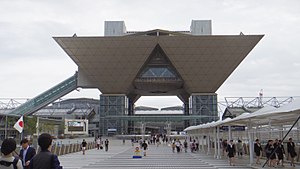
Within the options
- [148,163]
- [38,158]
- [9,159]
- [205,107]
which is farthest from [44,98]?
[38,158]

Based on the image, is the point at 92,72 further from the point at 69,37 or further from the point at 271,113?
the point at 271,113

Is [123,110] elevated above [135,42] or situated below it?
below

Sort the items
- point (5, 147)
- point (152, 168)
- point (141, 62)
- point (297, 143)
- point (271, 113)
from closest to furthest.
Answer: point (5, 147), point (271, 113), point (152, 168), point (297, 143), point (141, 62)

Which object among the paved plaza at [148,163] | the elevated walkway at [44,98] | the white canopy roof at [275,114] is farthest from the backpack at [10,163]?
the elevated walkway at [44,98]

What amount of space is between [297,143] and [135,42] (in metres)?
45.0

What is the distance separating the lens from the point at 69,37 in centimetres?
6178

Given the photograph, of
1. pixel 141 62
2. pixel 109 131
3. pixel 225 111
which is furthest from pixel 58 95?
pixel 225 111

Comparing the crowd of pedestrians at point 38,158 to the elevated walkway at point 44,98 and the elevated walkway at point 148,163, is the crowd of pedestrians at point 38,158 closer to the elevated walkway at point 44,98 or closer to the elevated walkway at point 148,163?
the elevated walkway at point 148,163

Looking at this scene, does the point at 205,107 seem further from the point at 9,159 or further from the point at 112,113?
the point at 9,159

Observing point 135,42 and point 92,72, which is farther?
point 92,72

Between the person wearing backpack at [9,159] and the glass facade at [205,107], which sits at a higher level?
the glass facade at [205,107]

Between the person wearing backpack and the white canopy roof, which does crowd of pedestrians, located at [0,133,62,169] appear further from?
the white canopy roof

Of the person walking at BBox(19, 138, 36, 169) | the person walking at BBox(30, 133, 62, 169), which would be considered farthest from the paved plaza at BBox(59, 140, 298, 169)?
the person walking at BBox(30, 133, 62, 169)

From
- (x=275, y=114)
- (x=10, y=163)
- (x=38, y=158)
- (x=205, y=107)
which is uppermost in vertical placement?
(x=205, y=107)
